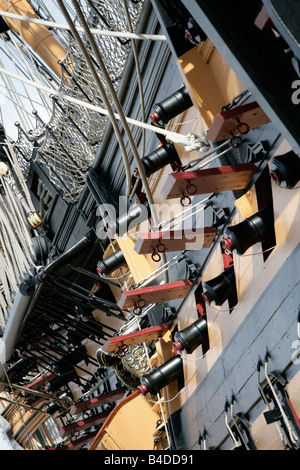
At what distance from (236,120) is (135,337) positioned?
3.74 m

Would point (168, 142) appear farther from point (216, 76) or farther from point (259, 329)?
point (259, 329)

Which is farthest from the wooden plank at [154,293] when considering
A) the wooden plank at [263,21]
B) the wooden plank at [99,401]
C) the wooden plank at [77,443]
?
the wooden plank at [77,443]

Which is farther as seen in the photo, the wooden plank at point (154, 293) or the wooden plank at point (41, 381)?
the wooden plank at point (41, 381)

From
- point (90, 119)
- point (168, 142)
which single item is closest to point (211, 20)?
point (168, 142)

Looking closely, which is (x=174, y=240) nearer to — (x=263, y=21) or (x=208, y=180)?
(x=208, y=180)

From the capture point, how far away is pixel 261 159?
578 cm

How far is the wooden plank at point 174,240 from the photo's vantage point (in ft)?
21.2

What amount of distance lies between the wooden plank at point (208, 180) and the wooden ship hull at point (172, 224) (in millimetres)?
17

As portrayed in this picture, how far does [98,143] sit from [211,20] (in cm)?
613

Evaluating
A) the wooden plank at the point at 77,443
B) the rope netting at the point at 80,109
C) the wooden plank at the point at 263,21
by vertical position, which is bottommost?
the wooden plank at the point at 263,21

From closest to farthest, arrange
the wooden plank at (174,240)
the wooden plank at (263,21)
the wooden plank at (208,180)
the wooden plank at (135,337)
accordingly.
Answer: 1. the wooden plank at (263,21)
2. the wooden plank at (208,180)
3. the wooden plank at (174,240)
4. the wooden plank at (135,337)

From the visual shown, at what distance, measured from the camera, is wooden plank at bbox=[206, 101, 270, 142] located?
5109 mm

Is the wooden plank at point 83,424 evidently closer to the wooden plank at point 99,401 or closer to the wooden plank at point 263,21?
the wooden plank at point 99,401

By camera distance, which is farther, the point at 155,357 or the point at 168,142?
the point at 155,357
